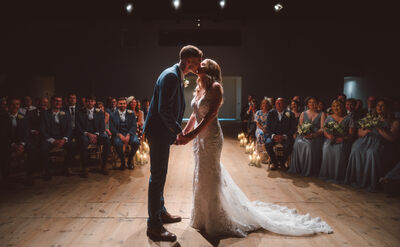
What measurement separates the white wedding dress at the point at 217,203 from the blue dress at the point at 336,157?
1912mm

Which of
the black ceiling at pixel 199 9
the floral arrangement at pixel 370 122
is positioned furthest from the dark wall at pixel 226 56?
the floral arrangement at pixel 370 122

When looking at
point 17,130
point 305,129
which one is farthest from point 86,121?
point 305,129

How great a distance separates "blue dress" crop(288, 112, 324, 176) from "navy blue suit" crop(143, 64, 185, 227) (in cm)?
319

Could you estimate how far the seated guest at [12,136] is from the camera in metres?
4.38

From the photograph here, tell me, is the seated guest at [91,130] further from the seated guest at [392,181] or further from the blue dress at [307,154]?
the seated guest at [392,181]

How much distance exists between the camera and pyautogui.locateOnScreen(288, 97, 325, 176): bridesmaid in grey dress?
4.90 meters

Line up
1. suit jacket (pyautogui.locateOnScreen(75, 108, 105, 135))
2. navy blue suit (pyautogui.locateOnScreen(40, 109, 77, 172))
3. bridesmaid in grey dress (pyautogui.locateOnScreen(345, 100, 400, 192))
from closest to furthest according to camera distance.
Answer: bridesmaid in grey dress (pyautogui.locateOnScreen(345, 100, 400, 192)) → navy blue suit (pyautogui.locateOnScreen(40, 109, 77, 172)) → suit jacket (pyautogui.locateOnScreen(75, 108, 105, 135))

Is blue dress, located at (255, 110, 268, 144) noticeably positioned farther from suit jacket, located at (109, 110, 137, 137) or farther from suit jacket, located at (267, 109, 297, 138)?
suit jacket, located at (109, 110, 137, 137)

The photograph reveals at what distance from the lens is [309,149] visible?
4.90m


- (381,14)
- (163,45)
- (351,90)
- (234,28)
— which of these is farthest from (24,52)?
(351,90)

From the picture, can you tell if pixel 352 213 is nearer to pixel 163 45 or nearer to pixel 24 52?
pixel 163 45

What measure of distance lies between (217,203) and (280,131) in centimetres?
320

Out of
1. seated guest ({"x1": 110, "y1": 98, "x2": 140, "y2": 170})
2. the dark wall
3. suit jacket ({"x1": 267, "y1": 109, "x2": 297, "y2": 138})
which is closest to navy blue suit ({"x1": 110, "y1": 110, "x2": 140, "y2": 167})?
seated guest ({"x1": 110, "y1": 98, "x2": 140, "y2": 170})

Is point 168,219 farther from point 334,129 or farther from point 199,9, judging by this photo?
point 199,9
